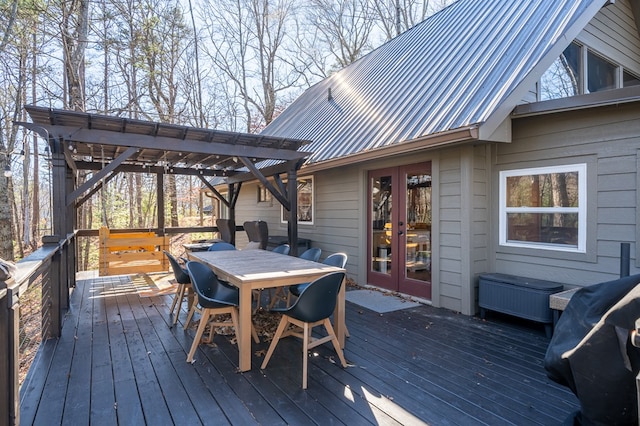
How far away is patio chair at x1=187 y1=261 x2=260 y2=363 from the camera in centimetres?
314

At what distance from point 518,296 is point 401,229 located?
1.92 metres

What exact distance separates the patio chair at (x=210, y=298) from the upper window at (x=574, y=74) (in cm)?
450

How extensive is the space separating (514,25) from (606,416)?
17.7 feet

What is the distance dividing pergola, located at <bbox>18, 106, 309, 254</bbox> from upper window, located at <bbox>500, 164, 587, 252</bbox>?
3.19 m

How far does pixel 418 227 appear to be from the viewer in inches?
207

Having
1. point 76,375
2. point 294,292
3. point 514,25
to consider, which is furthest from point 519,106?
point 76,375

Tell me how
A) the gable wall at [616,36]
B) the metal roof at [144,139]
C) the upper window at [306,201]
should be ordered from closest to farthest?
the metal roof at [144,139], the gable wall at [616,36], the upper window at [306,201]

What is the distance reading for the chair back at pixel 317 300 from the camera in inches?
110

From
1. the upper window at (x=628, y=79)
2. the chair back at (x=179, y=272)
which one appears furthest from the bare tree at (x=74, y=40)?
the upper window at (x=628, y=79)

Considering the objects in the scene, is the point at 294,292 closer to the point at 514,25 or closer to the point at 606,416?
the point at 606,416

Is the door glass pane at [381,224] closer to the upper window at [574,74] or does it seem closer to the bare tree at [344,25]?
the upper window at [574,74]

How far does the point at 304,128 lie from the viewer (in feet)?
28.4

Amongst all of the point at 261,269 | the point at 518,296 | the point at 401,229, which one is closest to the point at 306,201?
the point at 401,229

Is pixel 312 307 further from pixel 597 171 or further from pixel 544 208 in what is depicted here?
pixel 597 171
